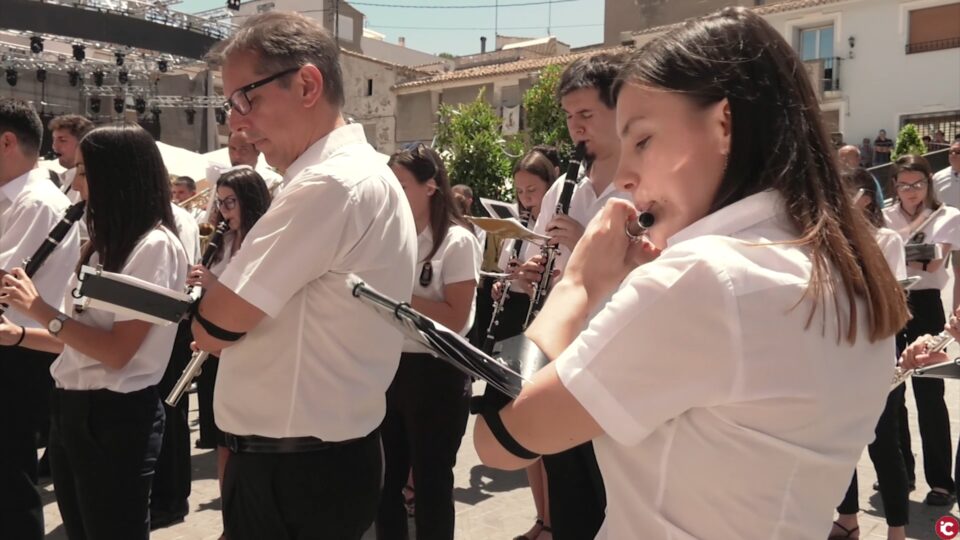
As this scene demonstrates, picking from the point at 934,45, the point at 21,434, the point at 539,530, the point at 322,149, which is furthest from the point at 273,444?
the point at 934,45

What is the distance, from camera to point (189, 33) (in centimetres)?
2769

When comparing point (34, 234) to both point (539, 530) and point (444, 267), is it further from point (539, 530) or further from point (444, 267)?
point (539, 530)

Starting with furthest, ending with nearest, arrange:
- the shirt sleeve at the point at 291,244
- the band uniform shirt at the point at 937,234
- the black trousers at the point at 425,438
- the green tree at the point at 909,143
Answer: the green tree at the point at 909,143, the band uniform shirt at the point at 937,234, the black trousers at the point at 425,438, the shirt sleeve at the point at 291,244

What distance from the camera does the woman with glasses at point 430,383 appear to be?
3.85 m

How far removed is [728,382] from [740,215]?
274 millimetres

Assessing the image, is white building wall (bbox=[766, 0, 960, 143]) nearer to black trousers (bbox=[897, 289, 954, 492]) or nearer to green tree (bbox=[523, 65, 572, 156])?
green tree (bbox=[523, 65, 572, 156])

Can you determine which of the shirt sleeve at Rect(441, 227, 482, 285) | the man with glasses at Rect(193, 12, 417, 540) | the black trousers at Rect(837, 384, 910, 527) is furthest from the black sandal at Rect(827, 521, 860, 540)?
the man with glasses at Rect(193, 12, 417, 540)

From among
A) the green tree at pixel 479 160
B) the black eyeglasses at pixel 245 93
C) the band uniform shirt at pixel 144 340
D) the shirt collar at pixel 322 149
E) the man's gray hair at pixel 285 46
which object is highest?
the green tree at pixel 479 160

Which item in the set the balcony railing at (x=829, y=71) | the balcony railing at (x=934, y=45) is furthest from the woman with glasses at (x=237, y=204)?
the balcony railing at (x=829, y=71)

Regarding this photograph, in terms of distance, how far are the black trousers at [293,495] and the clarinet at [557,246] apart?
1393mm

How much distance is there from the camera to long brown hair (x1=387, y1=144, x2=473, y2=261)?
444 centimetres

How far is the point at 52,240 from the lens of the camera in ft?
12.3

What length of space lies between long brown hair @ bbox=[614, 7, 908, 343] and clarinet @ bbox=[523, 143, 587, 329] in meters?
2.18

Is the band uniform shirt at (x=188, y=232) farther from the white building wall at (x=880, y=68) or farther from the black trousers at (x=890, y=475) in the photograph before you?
the white building wall at (x=880, y=68)
